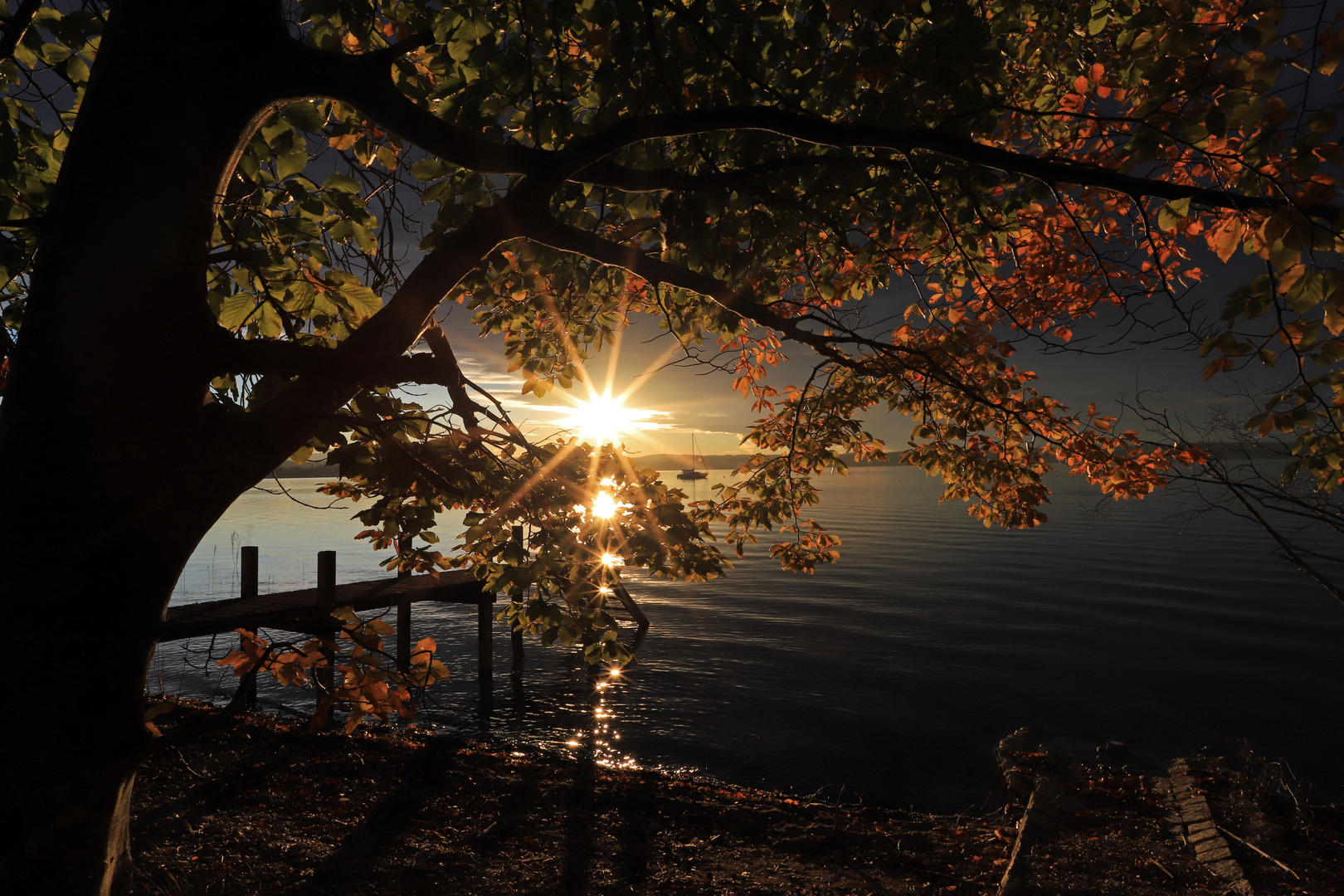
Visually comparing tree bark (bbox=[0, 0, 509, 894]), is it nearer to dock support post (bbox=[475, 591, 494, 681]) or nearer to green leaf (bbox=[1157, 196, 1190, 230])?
green leaf (bbox=[1157, 196, 1190, 230])

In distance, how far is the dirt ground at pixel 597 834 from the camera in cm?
652

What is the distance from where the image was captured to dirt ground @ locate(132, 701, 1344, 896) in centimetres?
652

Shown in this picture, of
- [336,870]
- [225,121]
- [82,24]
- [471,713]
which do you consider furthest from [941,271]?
[471,713]

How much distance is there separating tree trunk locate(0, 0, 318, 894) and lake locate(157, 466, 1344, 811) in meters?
8.65

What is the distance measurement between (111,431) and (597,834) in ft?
25.7

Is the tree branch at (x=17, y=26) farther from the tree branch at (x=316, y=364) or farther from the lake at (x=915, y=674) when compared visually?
the lake at (x=915, y=674)

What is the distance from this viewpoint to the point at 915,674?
71.0ft

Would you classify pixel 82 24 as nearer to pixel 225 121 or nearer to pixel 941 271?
pixel 225 121

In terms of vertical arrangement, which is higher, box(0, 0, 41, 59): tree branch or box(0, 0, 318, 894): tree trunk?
box(0, 0, 41, 59): tree branch

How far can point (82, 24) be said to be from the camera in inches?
142

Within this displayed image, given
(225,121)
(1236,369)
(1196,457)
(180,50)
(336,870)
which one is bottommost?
(336,870)

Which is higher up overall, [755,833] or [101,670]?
[101,670]

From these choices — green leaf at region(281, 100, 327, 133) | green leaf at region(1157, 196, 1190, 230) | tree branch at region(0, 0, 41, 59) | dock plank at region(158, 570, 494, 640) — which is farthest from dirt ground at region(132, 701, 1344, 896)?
green leaf at region(1157, 196, 1190, 230)

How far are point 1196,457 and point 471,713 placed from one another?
55.4 feet
